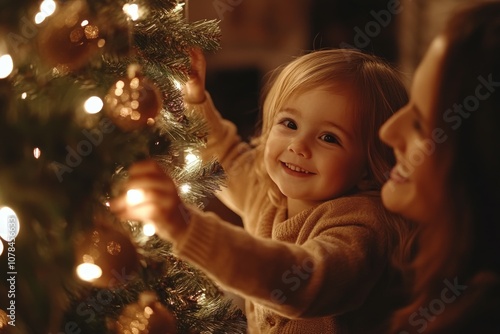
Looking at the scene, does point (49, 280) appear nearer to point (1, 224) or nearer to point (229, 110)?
point (1, 224)

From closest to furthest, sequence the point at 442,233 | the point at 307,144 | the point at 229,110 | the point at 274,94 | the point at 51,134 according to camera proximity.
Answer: the point at 51,134 < the point at 442,233 < the point at 307,144 < the point at 274,94 < the point at 229,110

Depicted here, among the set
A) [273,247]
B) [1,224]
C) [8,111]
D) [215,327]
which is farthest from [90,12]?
[215,327]

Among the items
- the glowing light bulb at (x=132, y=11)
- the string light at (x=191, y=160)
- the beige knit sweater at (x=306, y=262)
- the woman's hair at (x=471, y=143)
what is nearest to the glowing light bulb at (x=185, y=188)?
the string light at (x=191, y=160)

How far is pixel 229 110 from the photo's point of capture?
242 cm

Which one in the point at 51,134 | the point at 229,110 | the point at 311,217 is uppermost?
the point at 51,134

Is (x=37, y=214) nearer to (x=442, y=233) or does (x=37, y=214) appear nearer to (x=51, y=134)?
(x=51, y=134)

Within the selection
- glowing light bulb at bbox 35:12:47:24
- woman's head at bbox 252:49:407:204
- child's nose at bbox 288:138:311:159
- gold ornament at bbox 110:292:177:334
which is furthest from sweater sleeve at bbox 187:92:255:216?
glowing light bulb at bbox 35:12:47:24

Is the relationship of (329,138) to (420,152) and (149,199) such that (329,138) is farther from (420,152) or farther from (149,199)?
(149,199)

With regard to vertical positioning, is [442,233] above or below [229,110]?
above

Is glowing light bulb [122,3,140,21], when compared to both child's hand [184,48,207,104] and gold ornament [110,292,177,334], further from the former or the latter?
gold ornament [110,292,177,334]

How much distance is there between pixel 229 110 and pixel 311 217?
1491mm

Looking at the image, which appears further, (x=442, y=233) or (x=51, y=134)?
(x=442, y=233)

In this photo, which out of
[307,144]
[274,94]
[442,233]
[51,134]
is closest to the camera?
[51,134]

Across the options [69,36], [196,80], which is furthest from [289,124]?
[69,36]
